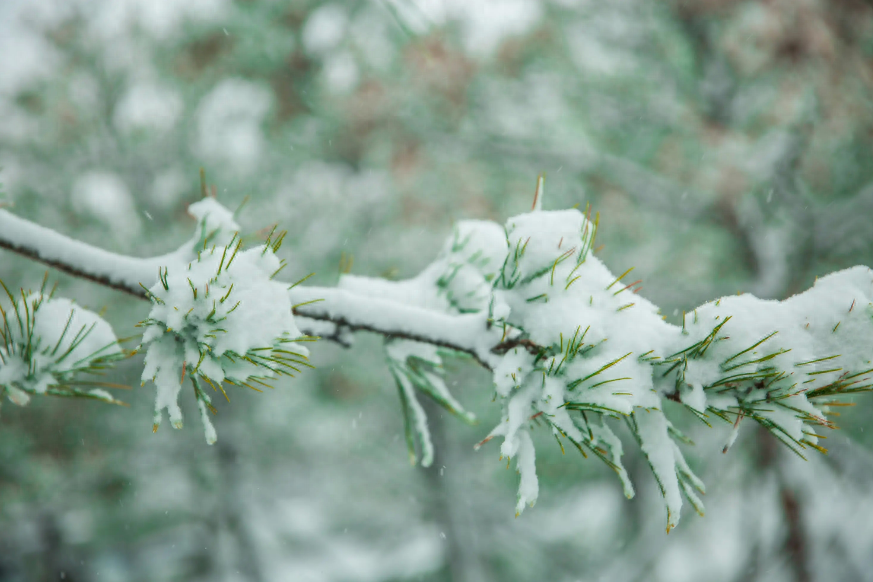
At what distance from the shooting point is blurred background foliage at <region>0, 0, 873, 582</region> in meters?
3.73

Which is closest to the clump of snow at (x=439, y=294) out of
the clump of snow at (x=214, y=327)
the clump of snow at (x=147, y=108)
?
the clump of snow at (x=214, y=327)

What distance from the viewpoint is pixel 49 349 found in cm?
84

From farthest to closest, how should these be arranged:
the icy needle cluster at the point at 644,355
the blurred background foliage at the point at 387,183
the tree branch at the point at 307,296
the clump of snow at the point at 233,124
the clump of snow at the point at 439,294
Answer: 1. the clump of snow at the point at 233,124
2. the blurred background foliage at the point at 387,183
3. the clump of snow at the point at 439,294
4. the tree branch at the point at 307,296
5. the icy needle cluster at the point at 644,355

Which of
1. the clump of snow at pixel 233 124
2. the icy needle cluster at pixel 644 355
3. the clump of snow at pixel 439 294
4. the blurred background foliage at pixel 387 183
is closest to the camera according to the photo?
the icy needle cluster at pixel 644 355

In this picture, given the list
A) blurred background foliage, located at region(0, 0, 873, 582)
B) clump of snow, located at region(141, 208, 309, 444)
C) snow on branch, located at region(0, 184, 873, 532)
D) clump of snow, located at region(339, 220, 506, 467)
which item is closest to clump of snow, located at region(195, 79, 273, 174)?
blurred background foliage, located at region(0, 0, 873, 582)

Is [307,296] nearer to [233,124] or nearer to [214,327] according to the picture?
[214,327]

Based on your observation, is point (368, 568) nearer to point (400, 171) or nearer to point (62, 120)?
point (400, 171)

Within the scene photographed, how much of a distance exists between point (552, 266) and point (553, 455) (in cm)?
453

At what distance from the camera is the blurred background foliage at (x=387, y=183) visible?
12.2 feet

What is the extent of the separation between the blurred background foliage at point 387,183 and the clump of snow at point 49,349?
3.05m

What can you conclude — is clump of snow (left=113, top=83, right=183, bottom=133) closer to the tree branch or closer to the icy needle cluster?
the tree branch

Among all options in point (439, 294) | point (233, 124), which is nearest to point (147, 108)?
point (233, 124)

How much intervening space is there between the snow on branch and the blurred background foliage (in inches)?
115

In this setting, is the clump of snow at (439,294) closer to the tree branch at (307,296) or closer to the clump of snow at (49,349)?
the tree branch at (307,296)
